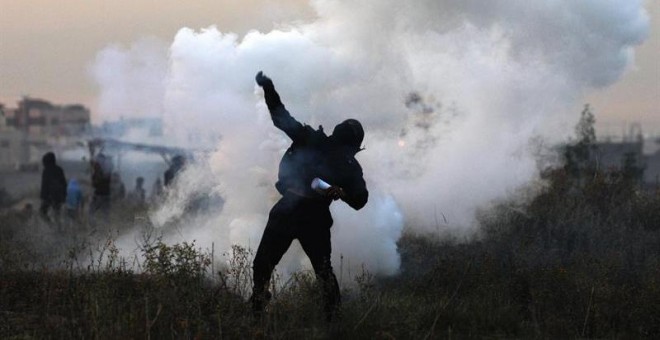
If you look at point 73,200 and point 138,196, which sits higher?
point 138,196

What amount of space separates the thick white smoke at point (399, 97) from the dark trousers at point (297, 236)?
240cm

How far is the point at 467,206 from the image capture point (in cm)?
1670

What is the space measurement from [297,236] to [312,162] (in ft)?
2.35

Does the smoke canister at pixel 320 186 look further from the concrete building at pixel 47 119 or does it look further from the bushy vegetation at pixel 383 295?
the concrete building at pixel 47 119

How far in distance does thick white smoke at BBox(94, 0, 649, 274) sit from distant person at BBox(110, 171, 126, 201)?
1126 centimetres

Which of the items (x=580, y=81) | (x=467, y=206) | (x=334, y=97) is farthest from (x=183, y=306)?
(x=580, y=81)

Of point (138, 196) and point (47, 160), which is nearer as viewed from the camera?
point (47, 160)

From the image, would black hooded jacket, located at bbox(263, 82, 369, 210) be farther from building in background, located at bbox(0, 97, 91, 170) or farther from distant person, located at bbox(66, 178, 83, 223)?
building in background, located at bbox(0, 97, 91, 170)

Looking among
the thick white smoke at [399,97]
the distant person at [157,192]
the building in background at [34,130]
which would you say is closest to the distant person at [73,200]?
the distant person at [157,192]

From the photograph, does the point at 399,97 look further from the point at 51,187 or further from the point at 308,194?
the point at 51,187

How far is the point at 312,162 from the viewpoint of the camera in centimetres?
948

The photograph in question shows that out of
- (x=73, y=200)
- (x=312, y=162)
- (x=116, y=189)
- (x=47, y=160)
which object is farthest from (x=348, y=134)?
(x=116, y=189)

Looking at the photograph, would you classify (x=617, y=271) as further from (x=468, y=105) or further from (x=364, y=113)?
(x=468, y=105)

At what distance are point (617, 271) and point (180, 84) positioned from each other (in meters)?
6.32
